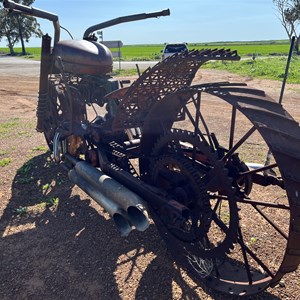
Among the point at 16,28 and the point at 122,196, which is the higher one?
the point at 16,28

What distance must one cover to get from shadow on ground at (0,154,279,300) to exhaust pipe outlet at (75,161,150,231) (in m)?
0.69

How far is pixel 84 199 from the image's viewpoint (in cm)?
504

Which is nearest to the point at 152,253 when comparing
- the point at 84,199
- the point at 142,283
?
the point at 142,283

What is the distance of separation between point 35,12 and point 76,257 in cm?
371

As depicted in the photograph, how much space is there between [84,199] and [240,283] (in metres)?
2.75

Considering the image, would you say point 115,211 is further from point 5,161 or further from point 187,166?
point 5,161

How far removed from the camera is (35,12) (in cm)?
502

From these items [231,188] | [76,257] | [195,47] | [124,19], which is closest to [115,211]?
[76,257]

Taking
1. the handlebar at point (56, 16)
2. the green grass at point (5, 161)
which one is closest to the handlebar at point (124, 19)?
the handlebar at point (56, 16)

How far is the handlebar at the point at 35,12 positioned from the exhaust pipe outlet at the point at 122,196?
267 centimetres

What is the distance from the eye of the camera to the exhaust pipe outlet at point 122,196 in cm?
313

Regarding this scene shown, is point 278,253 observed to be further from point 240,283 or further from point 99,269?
point 99,269

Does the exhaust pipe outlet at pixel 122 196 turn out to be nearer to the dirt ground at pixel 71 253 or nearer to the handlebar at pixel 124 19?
the dirt ground at pixel 71 253

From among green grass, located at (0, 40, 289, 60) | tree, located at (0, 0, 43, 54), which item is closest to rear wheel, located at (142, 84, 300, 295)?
green grass, located at (0, 40, 289, 60)
